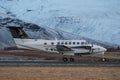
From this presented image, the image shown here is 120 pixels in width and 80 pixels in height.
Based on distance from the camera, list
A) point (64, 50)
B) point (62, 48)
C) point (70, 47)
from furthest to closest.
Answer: point (70, 47), point (64, 50), point (62, 48)

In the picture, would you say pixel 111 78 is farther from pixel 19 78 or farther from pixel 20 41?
pixel 20 41

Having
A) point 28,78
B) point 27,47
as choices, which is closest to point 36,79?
point 28,78

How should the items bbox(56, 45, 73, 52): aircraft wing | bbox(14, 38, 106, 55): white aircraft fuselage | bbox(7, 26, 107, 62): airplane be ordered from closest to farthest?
bbox(56, 45, 73, 52): aircraft wing → bbox(7, 26, 107, 62): airplane → bbox(14, 38, 106, 55): white aircraft fuselage

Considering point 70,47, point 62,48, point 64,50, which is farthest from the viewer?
point 70,47

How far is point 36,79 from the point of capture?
32.8 metres

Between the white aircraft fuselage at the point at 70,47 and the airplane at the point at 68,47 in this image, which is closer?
the airplane at the point at 68,47

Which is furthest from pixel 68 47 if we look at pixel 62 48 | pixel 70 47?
pixel 62 48

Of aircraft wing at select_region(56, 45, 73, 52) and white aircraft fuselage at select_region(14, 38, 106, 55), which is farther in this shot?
white aircraft fuselage at select_region(14, 38, 106, 55)

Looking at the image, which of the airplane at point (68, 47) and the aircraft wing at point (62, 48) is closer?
the aircraft wing at point (62, 48)

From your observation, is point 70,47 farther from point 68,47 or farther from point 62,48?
point 62,48

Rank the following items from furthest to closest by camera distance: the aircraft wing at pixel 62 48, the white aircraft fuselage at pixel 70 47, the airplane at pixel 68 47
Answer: the white aircraft fuselage at pixel 70 47 < the airplane at pixel 68 47 < the aircraft wing at pixel 62 48

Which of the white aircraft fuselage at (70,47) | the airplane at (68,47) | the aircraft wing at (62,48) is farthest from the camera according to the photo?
the white aircraft fuselage at (70,47)

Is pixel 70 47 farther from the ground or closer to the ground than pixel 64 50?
farther from the ground

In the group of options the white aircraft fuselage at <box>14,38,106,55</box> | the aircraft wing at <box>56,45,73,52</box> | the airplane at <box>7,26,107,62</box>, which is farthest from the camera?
the white aircraft fuselage at <box>14,38,106,55</box>
